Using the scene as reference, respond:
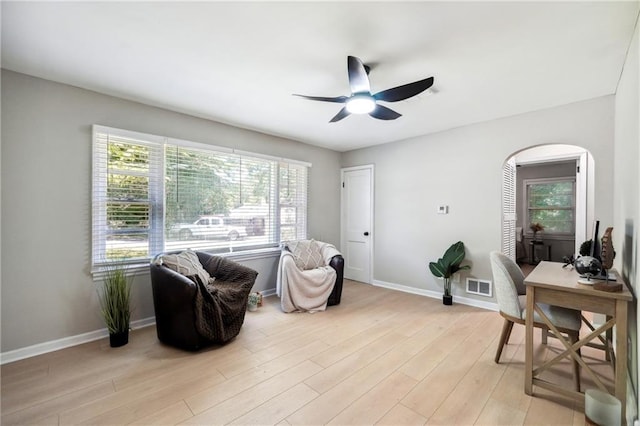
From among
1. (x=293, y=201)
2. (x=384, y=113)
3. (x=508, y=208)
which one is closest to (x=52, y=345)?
(x=293, y=201)

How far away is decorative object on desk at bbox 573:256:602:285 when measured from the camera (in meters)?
1.80

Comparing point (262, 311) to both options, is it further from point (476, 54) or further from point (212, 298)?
point (476, 54)

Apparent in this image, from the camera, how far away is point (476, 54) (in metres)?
2.12

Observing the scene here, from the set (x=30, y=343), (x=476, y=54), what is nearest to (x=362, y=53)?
(x=476, y=54)

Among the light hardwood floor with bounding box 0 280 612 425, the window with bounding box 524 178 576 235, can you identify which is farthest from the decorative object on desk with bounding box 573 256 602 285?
the window with bounding box 524 178 576 235

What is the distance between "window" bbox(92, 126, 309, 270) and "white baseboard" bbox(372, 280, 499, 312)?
5.78 feet

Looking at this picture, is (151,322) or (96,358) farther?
(151,322)

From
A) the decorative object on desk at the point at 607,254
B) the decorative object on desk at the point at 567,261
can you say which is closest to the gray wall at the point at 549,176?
the decorative object on desk at the point at 567,261

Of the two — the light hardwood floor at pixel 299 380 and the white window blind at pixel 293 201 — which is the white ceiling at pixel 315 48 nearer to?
the white window blind at pixel 293 201

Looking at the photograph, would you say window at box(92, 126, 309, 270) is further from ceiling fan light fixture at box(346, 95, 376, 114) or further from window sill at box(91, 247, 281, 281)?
ceiling fan light fixture at box(346, 95, 376, 114)

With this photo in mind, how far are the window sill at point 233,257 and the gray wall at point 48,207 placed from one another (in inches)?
3.1

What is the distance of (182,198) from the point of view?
3.38 metres

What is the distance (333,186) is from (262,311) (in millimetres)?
2670

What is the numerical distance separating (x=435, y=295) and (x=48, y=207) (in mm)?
4649
